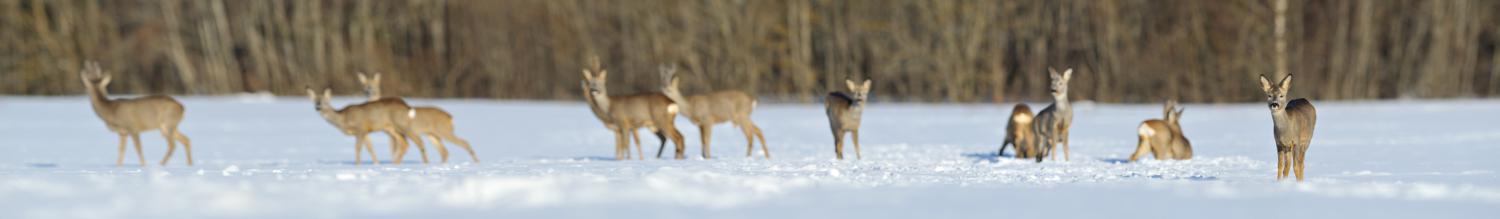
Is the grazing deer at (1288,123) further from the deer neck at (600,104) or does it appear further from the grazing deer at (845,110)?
the deer neck at (600,104)

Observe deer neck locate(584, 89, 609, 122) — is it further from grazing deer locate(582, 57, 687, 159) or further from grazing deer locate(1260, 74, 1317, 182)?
grazing deer locate(1260, 74, 1317, 182)

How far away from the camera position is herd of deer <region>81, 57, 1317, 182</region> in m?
13.6

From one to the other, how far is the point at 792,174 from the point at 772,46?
21.5 m

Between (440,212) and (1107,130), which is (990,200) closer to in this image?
(440,212)

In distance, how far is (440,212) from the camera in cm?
757

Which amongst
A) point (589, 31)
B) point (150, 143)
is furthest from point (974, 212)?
point (589, 31)

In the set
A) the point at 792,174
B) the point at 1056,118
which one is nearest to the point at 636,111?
the point at 1056,118

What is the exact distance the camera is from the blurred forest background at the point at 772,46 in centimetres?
2980

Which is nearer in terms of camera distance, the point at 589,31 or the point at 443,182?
the point at 443,182

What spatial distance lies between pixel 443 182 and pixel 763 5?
23.5 metres

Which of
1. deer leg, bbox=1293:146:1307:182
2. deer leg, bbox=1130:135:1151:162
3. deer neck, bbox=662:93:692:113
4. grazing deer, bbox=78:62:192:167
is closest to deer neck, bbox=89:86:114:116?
grazing deer, bbox=78:62:192:167

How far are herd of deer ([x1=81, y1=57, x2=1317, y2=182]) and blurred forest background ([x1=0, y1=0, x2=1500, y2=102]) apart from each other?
15219mm

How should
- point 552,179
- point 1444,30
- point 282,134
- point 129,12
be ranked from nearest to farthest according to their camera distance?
point 552,179, point 282,134, point 1444,30, point 129,12

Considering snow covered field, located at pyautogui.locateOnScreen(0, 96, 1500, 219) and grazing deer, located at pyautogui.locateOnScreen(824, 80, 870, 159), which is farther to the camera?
grazing deer, located at pyautogui.locateOnScreen(824, 80, 870, 159)
